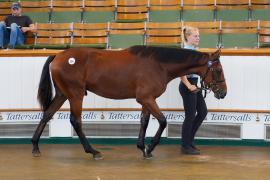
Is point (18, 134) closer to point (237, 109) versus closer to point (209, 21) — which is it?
point (237, 109)

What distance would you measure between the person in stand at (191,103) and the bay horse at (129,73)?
28 centimetres

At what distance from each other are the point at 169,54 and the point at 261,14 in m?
5.87

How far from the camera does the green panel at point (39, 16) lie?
1414 cm

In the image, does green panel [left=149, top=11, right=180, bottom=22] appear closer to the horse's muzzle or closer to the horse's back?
the horse's back

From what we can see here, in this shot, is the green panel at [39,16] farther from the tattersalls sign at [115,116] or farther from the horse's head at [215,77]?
the horse's head at [215,77]

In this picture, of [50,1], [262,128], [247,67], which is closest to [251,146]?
[262,128]

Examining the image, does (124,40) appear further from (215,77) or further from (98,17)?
(215,77)

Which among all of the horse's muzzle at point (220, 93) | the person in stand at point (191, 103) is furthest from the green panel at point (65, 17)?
the horse's muzzle at point (220, 93)

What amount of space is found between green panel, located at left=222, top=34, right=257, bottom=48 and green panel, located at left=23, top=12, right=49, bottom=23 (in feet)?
15.1

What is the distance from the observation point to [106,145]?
377 inches

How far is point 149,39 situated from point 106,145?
360cm

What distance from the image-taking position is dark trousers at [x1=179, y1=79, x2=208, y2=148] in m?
8.50

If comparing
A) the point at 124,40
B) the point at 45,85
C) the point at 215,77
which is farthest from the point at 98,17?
the point at 215,77

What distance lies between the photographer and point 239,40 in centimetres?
1212
